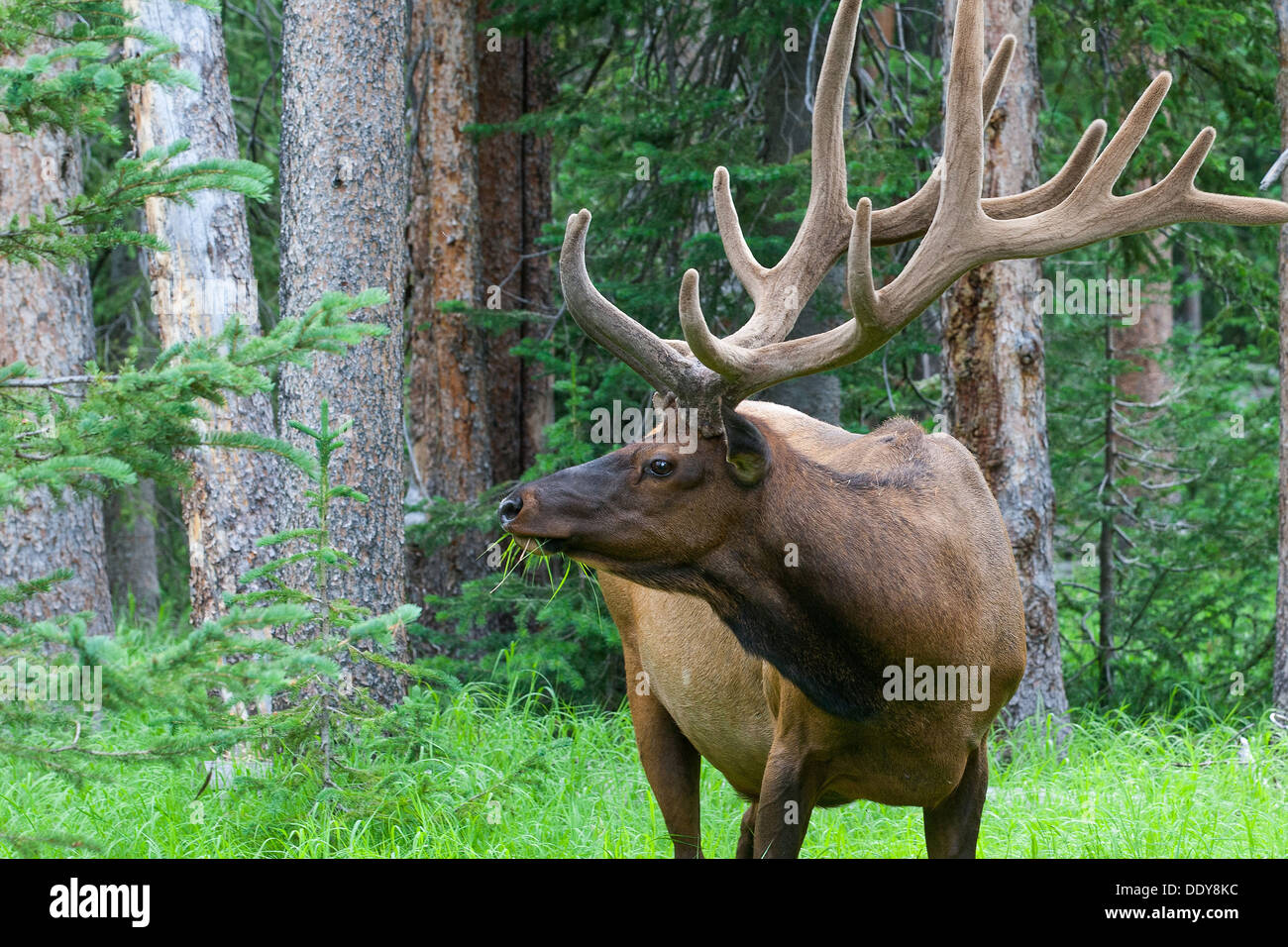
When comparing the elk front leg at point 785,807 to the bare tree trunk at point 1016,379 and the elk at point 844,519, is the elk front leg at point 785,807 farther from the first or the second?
the bare tree trunk at point 1016,379

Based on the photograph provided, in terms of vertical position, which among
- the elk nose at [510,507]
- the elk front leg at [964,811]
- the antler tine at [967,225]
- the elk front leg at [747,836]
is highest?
the antler tine at [967,225]

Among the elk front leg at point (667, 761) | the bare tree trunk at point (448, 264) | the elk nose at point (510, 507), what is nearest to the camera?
the elk nose at point (510, 507)

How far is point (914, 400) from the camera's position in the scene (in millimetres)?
9523

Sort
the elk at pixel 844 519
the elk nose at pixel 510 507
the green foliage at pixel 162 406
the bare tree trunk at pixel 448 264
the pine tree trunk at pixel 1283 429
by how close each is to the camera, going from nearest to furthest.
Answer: the green foliage at pixel 162 406 < the elk nose at pixel 510 507 < the elk at pixel 844 519 < the pine tree trunk at pixel 1283 429 < the bare tree trunk at pixel 448 264

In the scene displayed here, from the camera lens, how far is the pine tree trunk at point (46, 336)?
28.1 ft

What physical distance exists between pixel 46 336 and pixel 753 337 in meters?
6.27

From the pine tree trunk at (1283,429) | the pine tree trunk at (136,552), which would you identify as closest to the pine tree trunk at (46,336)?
the pine tree trunk at (136,552)

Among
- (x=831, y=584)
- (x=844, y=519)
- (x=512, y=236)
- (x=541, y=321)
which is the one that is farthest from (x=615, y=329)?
(x=512, y=236)

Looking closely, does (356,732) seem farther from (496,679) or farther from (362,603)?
(496,679)

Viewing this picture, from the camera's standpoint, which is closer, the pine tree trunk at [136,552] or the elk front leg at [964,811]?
the elk front leg at [964,811]

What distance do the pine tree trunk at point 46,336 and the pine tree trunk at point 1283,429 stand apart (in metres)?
7.63

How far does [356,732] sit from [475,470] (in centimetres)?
354

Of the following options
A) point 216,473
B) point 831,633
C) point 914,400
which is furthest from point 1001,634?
point 914,400

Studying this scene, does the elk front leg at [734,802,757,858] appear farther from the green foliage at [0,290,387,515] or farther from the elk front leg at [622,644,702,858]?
the green foliage at [0,290,387,515]
